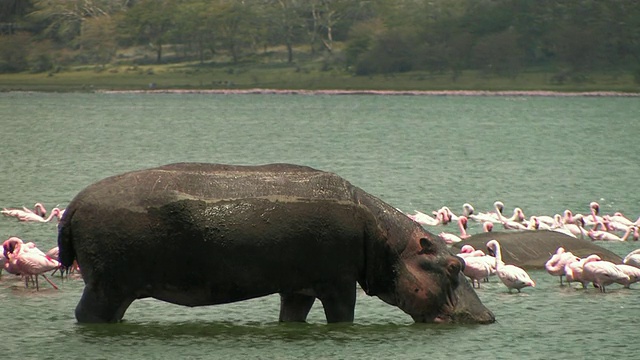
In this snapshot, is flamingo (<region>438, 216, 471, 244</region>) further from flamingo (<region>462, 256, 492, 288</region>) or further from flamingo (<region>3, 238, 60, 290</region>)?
flamingo (<region>3, 238, 60, 290</region>)

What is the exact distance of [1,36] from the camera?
152 meters

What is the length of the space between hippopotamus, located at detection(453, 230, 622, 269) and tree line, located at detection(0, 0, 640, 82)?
11227cm

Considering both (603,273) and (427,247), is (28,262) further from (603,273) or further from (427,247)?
(603,273)

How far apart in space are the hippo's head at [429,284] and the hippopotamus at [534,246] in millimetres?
5750

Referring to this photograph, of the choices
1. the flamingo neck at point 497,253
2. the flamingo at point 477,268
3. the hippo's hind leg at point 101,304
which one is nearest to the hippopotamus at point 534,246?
the flamingo neck at point 497,253

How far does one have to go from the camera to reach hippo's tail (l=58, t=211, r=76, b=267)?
14.9 metres

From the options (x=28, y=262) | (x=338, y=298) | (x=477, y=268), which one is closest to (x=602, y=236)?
(x=477, y=268)

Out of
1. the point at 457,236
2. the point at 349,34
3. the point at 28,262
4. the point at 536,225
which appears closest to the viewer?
the point at 28,262

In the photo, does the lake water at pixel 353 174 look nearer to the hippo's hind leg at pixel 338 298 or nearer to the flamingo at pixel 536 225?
the hippo's hind leg at pixel 338 298

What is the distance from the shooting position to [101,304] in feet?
49.0

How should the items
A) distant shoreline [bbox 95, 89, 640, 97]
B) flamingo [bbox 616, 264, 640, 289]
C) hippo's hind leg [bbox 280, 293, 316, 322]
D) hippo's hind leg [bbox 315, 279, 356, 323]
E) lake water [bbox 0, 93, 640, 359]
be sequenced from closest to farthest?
hippo's hind leg [bbox 315, 279, 356, 323]
lake water [bbox 0, 93, 640, 359]
hippo's hind leg [bbox 280, 293, 316, 322]
flamingo [bbox 616, 264, 640, 289]
distant shoreline [bbox 95, 89, 640, 97]

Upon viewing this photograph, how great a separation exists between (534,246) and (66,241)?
8.76 metres

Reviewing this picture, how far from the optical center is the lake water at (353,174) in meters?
15.4

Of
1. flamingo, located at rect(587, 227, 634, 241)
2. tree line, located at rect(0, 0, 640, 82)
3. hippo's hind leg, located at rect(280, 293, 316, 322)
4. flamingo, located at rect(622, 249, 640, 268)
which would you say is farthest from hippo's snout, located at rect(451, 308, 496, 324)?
tree line, located at rect(0, 0, 640, 82)
